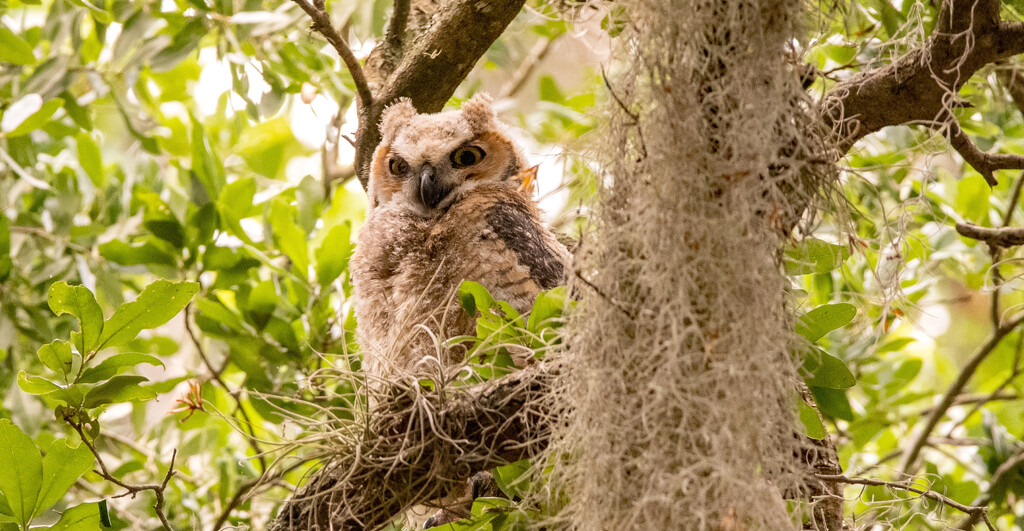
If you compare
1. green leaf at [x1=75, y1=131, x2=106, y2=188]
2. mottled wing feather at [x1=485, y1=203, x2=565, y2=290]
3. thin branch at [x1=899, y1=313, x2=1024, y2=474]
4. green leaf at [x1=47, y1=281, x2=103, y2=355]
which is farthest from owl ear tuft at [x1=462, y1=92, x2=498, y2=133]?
thin branch at [x1=899, y1=313, x2=1024, y2=474]

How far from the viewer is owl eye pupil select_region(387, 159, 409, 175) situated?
2.13 meters

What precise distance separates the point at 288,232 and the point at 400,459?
44.9 inches

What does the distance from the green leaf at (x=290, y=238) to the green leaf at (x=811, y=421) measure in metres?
1.35

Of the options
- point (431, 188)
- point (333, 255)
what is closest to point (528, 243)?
point (431, 188)

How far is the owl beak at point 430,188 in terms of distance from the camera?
205 cm

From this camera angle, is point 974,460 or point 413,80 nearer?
point 413,80

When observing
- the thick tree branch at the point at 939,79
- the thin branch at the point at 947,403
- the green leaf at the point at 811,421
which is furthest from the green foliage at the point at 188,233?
the thin branch at the point at 947,403

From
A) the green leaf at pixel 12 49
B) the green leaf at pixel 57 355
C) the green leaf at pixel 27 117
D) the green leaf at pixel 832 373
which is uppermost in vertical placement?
the green leaf at pixel 12 49

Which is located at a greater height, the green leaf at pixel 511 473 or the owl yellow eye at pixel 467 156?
the owl yellow eye at pixel 467 156

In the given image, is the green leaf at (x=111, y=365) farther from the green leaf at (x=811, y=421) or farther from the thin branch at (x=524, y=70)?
the thin branch at (x=524, y=70)

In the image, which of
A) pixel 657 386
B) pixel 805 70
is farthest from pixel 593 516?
pixel 805 70

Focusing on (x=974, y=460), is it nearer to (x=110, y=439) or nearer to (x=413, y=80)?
(x=413, y=80)

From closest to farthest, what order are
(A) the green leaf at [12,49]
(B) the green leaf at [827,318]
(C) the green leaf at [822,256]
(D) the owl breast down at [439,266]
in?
(C) the green leaf at [822,256], (B) the green leaf at [827,318], (D) the owl breast down at [439,266], (A) the green leaf at [12,49]

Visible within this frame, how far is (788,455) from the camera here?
3.43 feet
